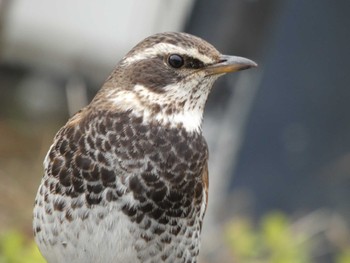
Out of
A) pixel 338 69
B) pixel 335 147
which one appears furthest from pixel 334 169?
pixel 338 69

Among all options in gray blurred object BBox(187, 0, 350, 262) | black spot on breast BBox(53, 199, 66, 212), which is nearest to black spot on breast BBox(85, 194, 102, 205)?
black spot on breast BBox(53, 199, 66, 212)

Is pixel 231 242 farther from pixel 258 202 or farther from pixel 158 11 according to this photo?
pixel 158 11

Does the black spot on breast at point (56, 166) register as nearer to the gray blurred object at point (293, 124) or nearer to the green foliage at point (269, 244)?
the green foliage at point (269, 244)

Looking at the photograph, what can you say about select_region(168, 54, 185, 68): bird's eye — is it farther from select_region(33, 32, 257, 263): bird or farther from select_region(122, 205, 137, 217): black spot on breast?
select_region(122, 205, 137, 217): black spot on breast

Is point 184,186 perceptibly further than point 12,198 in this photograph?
No

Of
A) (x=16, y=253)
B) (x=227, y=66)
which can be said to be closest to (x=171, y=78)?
(x=227, y=66)

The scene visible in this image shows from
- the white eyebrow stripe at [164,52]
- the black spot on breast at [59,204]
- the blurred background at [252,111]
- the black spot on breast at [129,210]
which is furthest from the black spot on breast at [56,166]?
the blurred background at [252,111]
